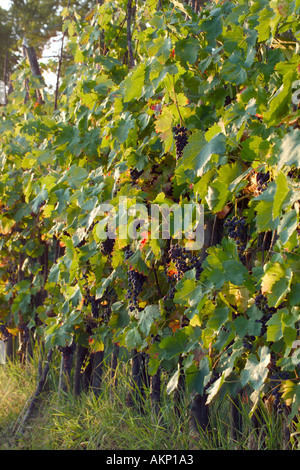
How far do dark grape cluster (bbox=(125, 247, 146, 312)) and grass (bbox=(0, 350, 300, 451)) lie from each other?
58 centimetres

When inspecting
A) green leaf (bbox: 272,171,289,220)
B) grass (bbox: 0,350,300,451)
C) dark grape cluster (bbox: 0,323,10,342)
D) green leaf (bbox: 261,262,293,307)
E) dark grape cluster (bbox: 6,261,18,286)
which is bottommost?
grass (bbox: 0,350,300,451)

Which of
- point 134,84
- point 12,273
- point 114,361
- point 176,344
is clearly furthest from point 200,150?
point 12,273

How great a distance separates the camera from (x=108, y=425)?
3.10m

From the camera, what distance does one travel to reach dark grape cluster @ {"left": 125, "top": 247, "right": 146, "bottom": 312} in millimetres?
2732

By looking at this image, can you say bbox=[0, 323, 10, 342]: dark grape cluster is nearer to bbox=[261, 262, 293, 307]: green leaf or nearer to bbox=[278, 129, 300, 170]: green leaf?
bbox=[261, 262, 293, 307]: green leaf

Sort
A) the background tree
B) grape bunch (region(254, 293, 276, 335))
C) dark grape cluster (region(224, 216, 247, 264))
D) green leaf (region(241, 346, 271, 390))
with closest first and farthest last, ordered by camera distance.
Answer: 1. green leaf (region(241, 346, 271, 390))
2. grape bunch (region(254, 293, 276, 335))
3. dark grape cluster (region(224, 216, 247, 264))
4. the background tree

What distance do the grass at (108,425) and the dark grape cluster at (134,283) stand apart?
0.58 meters

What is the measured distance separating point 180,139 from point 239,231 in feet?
1.69

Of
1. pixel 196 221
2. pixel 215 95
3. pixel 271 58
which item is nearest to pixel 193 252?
pixel 196 221

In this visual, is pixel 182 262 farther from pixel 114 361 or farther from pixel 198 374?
pixel 114 361

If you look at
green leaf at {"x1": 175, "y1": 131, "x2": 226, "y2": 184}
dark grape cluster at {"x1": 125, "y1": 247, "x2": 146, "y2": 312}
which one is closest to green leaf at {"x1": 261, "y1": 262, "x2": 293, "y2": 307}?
green leaf at {"x1": 175, "y1": 131, "x2": 226, "y2": 184}

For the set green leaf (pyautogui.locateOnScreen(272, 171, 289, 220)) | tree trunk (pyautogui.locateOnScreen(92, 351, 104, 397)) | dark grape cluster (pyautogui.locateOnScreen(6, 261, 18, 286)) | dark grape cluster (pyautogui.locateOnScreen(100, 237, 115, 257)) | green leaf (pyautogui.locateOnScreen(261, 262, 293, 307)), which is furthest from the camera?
dark grape cluster (pyautogui.locateOnScreen(6, 261, 18, 286))
